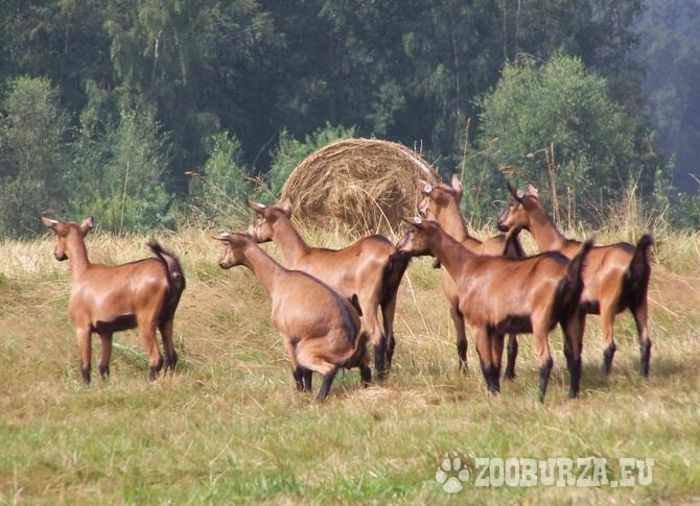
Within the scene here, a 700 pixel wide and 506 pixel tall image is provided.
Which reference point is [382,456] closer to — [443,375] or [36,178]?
[443,375]

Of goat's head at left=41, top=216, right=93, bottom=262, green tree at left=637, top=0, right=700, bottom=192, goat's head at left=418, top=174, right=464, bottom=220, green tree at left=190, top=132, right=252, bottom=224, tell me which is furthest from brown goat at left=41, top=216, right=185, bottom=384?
green tree at left=637, top=0, right=700, bottom=192

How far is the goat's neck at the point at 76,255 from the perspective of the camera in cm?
1358

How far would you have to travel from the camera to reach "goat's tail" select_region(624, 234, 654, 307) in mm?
11938

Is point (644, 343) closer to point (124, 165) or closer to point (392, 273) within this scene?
point (392, 273)

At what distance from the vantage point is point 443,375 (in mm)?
12461

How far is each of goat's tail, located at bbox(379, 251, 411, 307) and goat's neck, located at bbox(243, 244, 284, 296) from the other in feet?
3.29

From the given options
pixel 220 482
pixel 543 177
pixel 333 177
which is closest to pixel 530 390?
pixel 220 482

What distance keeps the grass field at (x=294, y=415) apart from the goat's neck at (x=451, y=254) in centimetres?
95

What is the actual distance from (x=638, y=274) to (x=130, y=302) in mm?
4529

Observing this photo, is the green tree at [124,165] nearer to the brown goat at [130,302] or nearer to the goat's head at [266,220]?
the goat's head at [266,220]

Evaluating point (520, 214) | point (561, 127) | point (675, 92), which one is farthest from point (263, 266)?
point (675, 92)

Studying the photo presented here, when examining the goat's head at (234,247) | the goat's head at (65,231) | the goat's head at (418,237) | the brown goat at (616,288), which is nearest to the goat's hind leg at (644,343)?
the brown goat at (616,288)

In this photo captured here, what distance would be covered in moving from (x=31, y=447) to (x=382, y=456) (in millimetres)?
2532

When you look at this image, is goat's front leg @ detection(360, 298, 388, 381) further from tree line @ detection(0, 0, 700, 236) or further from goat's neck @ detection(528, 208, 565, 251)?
tree line @ detection(0, 0, 700, 236)
